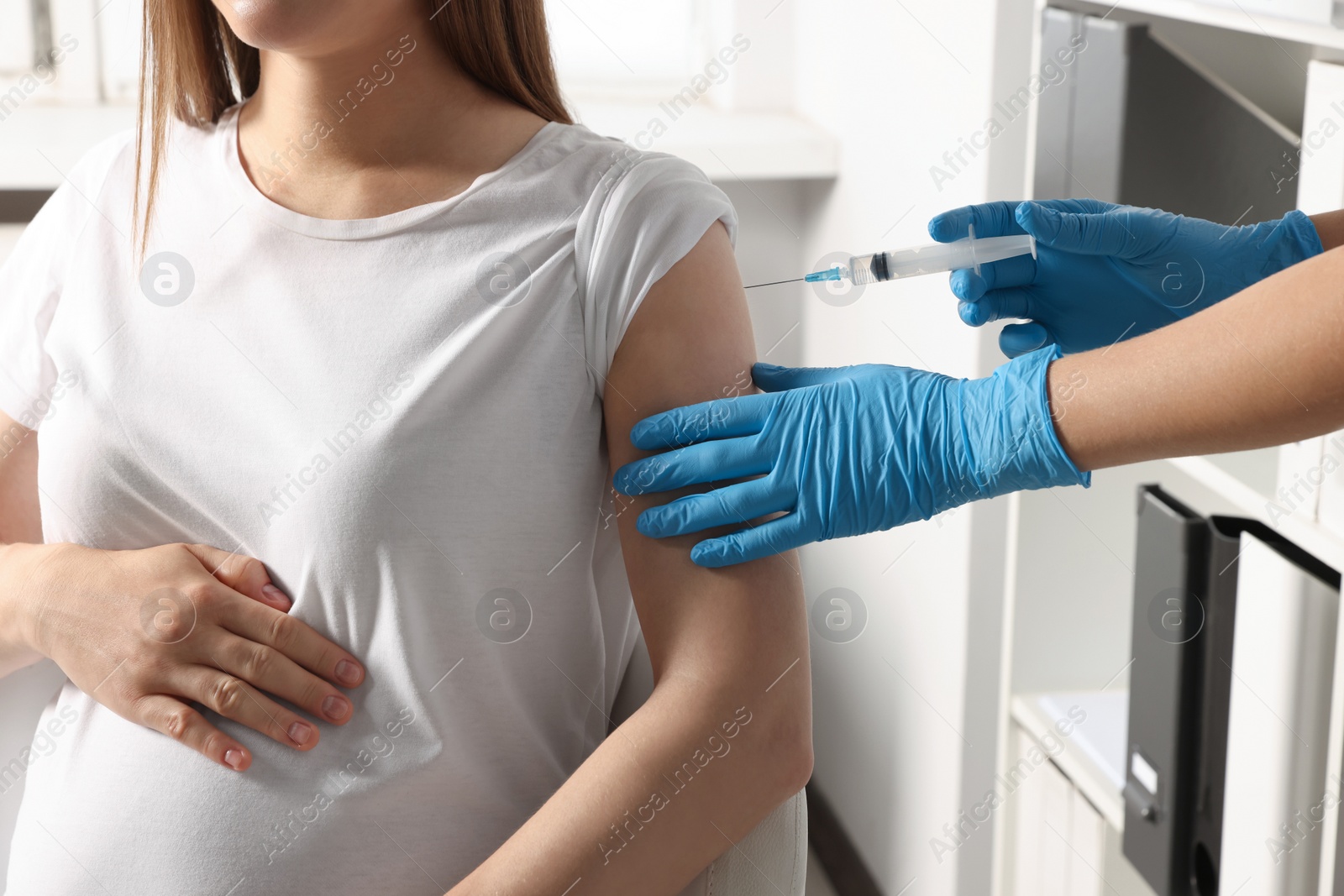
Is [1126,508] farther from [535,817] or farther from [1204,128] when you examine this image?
[535,817]

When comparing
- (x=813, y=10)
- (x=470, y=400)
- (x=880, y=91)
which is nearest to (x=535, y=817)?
A: (x=470, y=400)

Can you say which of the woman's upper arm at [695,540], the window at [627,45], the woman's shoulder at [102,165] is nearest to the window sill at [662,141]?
the window at [627,45]

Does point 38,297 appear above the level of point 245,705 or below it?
above

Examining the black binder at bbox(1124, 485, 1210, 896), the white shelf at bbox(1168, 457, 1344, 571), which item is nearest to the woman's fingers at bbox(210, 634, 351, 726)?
the white shelf at bbox(1168, 457, 1344, 571)

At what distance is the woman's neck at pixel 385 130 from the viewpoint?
3.43ft

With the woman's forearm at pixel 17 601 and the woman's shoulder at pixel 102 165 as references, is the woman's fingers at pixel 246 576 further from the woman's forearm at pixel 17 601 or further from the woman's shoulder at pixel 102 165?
the woman's shoulder at pixel 102 165

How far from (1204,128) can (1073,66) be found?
20cm

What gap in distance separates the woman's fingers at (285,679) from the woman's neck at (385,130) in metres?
0.39

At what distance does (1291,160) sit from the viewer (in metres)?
1.21

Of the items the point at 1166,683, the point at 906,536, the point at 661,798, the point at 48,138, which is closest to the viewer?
the point at 661,798

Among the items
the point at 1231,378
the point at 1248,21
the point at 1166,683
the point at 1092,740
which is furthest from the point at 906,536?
the point at 1231,378

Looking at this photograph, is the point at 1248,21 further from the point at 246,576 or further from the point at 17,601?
the point at 17,601

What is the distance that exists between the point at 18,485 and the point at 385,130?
542 millimetres

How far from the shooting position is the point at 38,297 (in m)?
1.10
